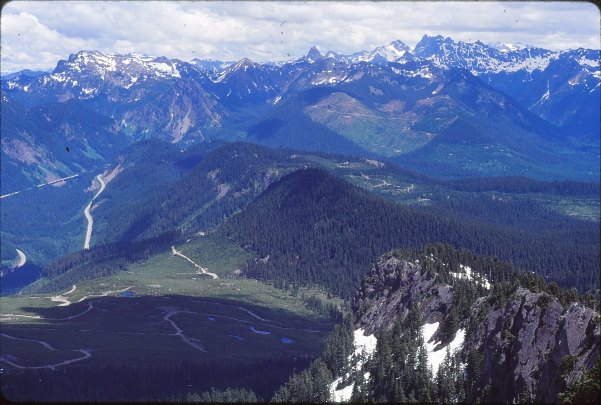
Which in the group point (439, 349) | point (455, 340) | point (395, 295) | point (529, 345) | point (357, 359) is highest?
point (529, 345)

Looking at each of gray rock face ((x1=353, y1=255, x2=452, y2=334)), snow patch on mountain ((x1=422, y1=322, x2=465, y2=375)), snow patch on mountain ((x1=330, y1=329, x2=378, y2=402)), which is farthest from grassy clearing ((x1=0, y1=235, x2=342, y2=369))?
snow patch on mountain ((x1=422, y1=322, x2=465, y2=375))

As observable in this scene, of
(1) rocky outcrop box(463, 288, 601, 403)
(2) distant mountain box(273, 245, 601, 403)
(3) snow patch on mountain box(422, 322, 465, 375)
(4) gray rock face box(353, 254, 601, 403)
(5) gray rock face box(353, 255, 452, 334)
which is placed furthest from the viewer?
(5) gray rock face box(353, 255, 452, 334)

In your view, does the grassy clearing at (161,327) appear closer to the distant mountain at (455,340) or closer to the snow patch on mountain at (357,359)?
the distant mountain at (455,340)

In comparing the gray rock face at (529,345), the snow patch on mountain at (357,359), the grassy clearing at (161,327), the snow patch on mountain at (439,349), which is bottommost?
the grassy clearing at (161,327)

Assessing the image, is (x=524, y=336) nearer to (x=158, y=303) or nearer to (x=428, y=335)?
(x=428, y=335)

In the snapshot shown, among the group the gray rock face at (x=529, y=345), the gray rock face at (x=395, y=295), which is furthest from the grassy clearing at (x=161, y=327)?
the gray rock face at (x=529, y=345)

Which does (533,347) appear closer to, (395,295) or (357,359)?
(357,359)

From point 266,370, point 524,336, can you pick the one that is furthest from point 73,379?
point 524,336

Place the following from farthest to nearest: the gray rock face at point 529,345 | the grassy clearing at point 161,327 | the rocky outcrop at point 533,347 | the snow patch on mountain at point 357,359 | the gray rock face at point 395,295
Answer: the grassy clearing at point 161,327, the gray rock face at point 395,295, the snow patch on mountain at point 357,359, the gray rock face at point 529,345, the rocky outcrop at point 533,347

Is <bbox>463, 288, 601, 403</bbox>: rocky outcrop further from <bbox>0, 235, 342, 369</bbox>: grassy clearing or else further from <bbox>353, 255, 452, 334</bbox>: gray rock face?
<bbox>0, 235, 342, 369</bbox>: grassy clearing

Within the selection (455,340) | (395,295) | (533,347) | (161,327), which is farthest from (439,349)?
(161,327)

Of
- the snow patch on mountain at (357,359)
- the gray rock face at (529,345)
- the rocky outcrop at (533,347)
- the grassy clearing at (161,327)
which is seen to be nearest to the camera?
the rocky outcrop at (533,347)
